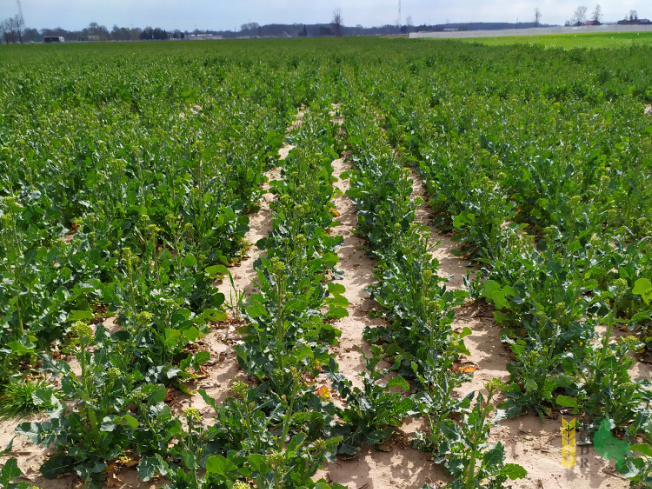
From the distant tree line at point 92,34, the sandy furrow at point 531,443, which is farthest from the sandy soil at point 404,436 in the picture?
the distant tree line at point 92,34

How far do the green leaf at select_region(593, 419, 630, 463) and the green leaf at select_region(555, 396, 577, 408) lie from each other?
7.9 inches

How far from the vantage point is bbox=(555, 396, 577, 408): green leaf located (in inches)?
133

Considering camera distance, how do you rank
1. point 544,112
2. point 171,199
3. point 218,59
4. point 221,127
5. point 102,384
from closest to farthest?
point 102,384 < point 171,199 < point 221,127 < point 544,112 < point 218,59

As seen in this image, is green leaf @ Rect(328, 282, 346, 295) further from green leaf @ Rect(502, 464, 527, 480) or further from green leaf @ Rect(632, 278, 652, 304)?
green leaf @ Rect(632, 278, 652, 304)

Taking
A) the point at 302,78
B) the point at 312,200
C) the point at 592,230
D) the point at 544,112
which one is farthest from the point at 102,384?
the point at 302,78

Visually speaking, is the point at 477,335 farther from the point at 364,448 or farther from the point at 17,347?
the point at 17,347

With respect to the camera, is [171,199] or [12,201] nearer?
[12,201]

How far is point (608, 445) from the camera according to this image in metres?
3.22

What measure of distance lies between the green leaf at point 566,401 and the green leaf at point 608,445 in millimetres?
200

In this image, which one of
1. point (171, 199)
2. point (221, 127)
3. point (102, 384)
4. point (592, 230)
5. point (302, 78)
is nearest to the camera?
point (102, 384)

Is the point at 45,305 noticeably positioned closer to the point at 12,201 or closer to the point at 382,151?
the point at 12,201

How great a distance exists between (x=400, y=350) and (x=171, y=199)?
11.0 feet

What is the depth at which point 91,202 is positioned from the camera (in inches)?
236

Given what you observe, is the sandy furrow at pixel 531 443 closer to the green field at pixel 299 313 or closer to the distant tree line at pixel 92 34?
the green field at pixel 299 313
